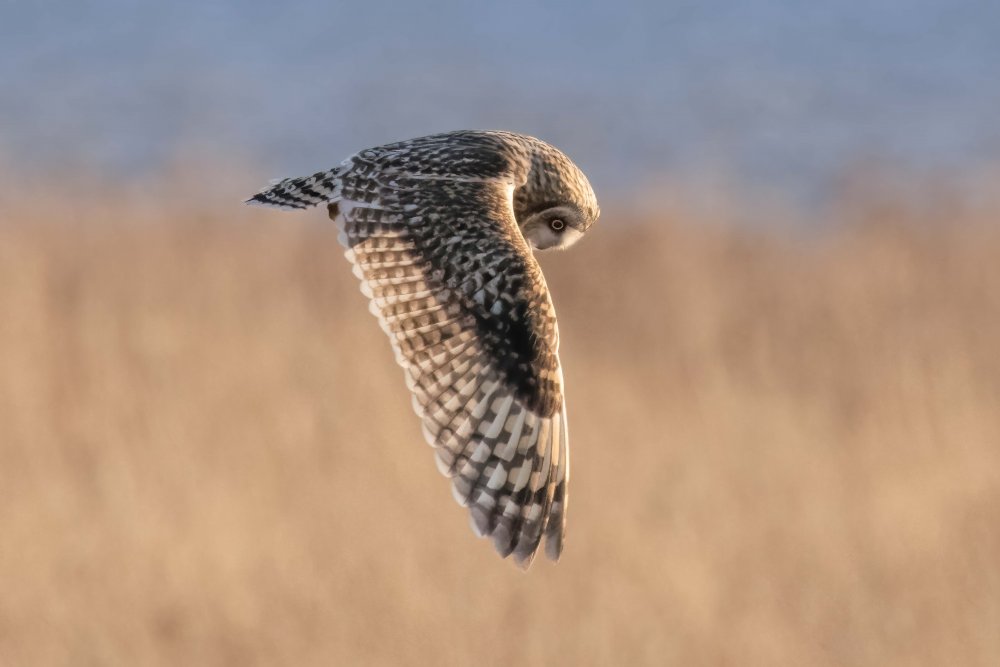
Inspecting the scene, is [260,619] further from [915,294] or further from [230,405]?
[915,294]

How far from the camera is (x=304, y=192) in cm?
380

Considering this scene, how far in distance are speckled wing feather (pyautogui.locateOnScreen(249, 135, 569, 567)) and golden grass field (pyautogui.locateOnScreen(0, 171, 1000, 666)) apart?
6.61 m

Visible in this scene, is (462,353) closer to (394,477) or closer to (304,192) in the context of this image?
(304,192)

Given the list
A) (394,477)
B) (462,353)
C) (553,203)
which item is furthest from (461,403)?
(394,477)

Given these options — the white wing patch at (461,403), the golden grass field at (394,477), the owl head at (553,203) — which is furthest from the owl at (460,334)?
the golden grass field at (394,477)

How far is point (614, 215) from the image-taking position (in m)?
12.0

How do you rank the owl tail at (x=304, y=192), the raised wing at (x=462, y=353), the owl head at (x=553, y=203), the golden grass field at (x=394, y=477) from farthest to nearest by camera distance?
the golden grass field at (x=394, y=477)
the owl head at (x=553, y=203)
the owl tail at (x=304, y=192)
the raised wing at (x=462, y=353)

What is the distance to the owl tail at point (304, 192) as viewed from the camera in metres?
3.72

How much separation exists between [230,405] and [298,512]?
0.82 meters

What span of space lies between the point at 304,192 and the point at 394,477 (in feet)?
23.2

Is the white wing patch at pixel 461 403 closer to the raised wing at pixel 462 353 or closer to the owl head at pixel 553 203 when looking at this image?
the raised wing at pixel 462 353

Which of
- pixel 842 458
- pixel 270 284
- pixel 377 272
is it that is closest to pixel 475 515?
pixel 377 272

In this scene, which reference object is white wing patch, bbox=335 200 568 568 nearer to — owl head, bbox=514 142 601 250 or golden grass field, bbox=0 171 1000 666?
owl head, bbox=514 142 601 250

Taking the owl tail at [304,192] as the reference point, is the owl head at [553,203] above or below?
below
